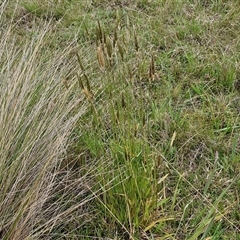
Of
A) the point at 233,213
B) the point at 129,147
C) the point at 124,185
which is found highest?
the point at 129,147

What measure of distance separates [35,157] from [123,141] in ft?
1.03

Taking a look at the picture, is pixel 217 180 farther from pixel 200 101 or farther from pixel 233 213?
pixel 200 101

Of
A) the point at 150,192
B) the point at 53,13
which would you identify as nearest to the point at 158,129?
the point at 150,192

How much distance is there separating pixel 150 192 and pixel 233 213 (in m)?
0.32

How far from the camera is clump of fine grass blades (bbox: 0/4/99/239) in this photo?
1.43 m

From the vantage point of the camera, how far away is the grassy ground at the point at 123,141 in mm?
1473

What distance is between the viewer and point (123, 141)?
1486mm

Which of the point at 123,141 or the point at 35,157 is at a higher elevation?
the point at 123,141

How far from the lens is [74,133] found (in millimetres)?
1809

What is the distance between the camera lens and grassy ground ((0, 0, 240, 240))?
1473 millimetres

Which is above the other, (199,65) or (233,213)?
(199,65)

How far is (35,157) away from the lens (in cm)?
157

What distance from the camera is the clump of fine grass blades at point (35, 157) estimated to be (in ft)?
4.69

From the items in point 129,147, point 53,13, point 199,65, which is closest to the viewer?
point 129,147
